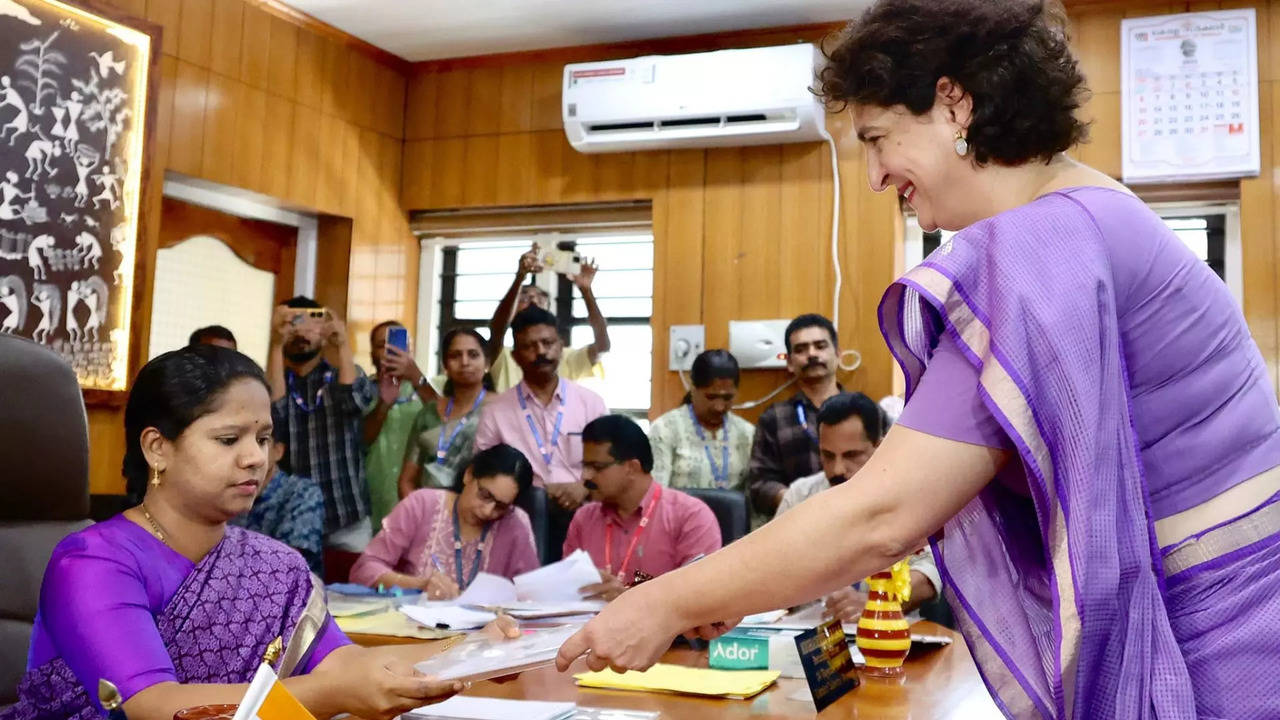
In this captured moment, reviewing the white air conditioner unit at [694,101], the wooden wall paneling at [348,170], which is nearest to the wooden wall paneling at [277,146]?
the wooden wall paneling at [348,170]

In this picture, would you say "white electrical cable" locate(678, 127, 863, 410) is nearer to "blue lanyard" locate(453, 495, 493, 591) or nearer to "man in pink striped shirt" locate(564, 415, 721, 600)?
"man in pink striped shirt" locate(564, 415, 721, 600)

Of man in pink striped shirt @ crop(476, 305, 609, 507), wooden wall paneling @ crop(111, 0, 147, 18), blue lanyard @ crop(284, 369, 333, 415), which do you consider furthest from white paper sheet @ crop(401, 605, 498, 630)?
wooden wall paneling @ crop(111, 0, 147, 18)

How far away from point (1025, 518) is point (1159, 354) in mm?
184

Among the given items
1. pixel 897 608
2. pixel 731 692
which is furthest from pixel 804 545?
pixel 897 608

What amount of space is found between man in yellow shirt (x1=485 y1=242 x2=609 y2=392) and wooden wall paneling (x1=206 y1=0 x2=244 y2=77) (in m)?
1.48

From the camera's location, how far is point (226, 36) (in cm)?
497

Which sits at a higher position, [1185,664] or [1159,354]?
[1159,354]

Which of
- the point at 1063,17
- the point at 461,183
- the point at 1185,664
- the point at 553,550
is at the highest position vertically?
the point at 461,183

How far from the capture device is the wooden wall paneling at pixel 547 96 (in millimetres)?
5633

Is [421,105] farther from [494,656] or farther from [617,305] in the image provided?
[494,656]

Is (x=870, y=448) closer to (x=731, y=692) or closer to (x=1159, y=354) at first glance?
(x=731, y=692)

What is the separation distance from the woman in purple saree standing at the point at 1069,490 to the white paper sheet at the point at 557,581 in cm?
164

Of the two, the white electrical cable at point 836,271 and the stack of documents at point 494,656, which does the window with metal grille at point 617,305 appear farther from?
the stack of documents at point 494,656

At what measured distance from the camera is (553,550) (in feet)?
12.4
